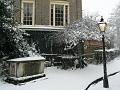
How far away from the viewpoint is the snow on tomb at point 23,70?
17.0 m

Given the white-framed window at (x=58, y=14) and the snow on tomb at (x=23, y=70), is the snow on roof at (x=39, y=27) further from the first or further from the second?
the snow on tomb at (x=23, y=70)

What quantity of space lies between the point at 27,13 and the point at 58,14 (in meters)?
2.99

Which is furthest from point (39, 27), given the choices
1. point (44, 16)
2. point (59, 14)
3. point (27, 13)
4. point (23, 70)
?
point (23, 70)

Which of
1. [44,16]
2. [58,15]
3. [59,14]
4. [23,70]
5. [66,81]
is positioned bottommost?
[66,81]

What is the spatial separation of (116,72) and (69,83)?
4967 millimetres

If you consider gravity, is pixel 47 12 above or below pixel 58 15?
above

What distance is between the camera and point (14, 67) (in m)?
17.2

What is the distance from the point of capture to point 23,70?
17328 mm

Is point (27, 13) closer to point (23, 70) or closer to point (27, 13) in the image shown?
point (27, 13)

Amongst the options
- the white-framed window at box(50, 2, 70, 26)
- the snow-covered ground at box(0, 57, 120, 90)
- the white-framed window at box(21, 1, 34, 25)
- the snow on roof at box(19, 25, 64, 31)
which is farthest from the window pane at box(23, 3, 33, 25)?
the snow-covered ground at box(0, 57, 120, 90)

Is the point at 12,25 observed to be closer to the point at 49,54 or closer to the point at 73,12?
the point at 49,54

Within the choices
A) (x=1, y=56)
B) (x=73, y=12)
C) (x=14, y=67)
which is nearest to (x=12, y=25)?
(x=1, y=56)

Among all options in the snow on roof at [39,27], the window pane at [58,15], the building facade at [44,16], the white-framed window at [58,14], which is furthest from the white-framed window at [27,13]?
the window pane at [58,15]

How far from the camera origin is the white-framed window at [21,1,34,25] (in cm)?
2658
